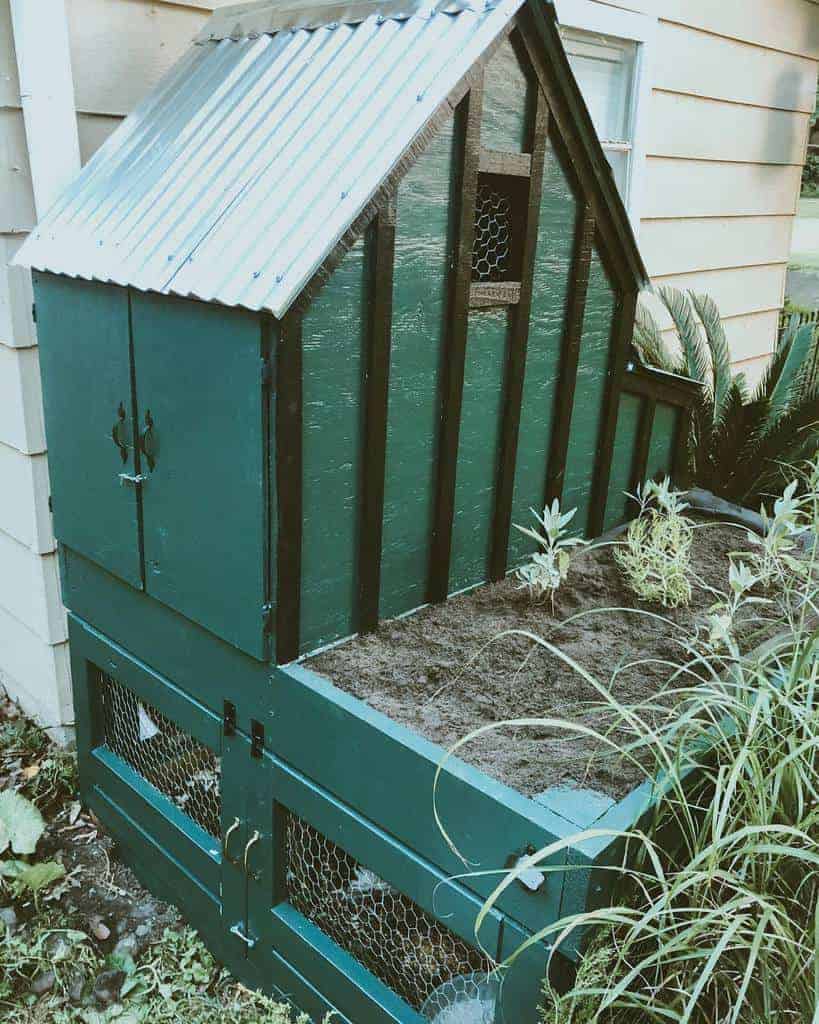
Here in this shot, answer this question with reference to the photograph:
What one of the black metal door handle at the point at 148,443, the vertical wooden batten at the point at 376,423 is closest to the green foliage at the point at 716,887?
the vertical wooden batten at the point at 376,423

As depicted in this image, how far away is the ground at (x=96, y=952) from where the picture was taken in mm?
2271

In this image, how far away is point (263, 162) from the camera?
1.98 m

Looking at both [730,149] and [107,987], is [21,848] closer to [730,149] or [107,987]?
[107,987]

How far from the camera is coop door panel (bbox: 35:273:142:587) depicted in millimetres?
2184

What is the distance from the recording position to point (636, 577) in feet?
8.20

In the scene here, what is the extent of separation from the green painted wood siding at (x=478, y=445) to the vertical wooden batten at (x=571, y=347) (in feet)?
0.89

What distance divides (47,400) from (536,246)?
1.39m

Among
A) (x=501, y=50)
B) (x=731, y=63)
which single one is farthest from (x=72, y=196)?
(x=731, y=63)

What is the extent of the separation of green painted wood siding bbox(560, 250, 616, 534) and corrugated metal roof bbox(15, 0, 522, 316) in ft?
2.76

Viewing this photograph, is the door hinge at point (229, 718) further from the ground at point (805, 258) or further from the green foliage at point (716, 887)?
the ground at point (805, 258)

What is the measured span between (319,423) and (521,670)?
74cm

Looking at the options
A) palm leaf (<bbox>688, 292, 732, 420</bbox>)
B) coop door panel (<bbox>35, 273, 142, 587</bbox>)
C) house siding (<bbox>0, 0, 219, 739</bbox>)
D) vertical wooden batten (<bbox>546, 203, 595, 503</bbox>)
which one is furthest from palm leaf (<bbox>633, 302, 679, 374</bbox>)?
coop door panel (<bbox>35, 273, 142, 587</bbox>)

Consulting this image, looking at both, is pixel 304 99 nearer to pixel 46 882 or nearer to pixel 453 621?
pixel 453 621

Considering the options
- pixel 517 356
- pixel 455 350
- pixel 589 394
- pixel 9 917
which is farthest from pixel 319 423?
pixel 9 917
